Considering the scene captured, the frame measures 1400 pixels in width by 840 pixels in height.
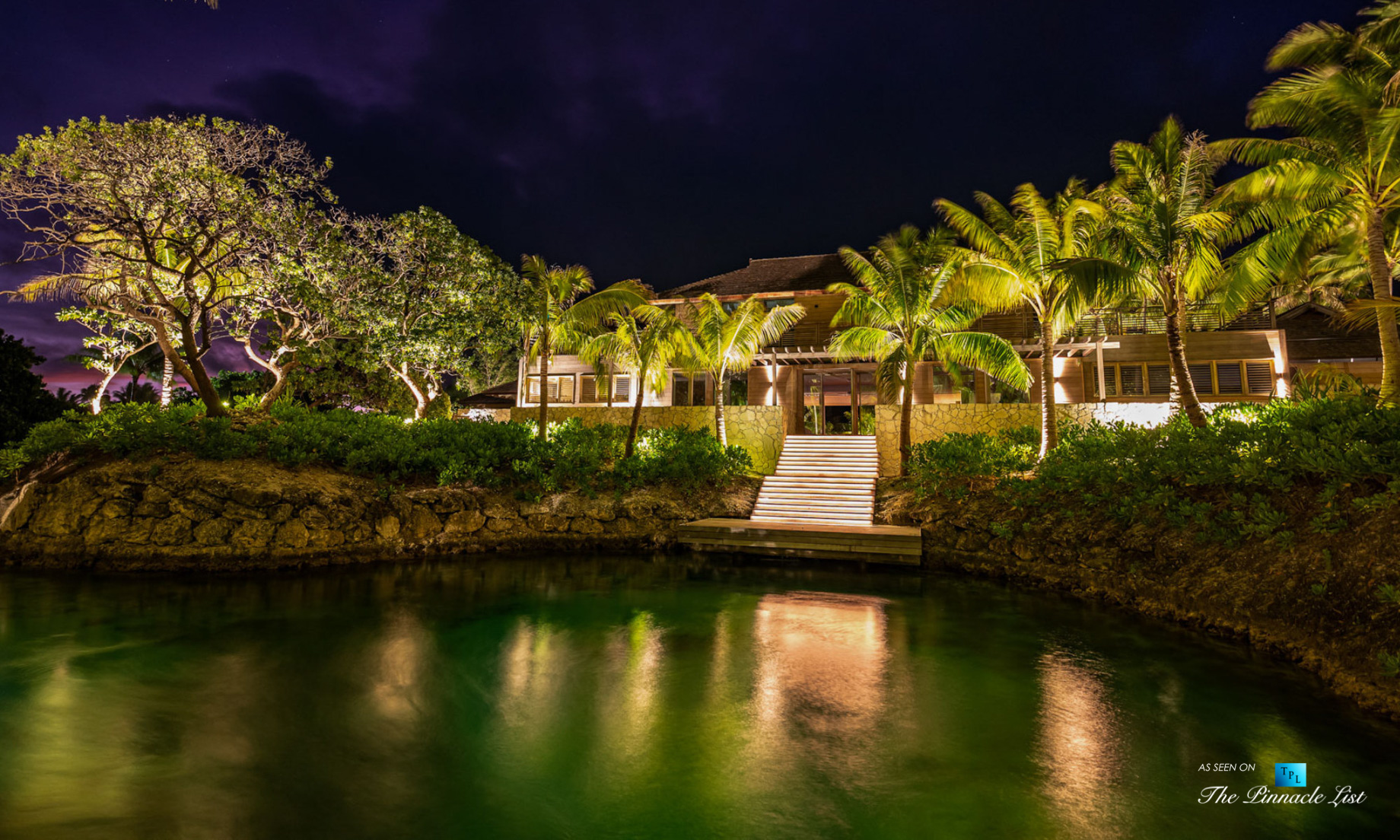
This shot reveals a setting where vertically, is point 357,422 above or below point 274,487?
above

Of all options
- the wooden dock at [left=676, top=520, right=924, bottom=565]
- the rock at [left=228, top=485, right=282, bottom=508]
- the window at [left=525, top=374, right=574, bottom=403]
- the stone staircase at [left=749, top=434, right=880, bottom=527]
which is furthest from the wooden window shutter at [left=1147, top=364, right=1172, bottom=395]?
the rock at [left=228, top=485, right=282, bottom=508]

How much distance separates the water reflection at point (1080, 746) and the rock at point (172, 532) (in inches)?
556

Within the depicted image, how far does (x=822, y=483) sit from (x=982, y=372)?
926 centimetres

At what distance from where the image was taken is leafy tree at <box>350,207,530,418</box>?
58.7ft

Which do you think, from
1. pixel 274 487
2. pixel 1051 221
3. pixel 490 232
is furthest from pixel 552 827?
pixel 490 232

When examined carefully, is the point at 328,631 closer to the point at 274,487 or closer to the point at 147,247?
the point at 274,487

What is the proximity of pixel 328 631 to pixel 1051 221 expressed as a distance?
613 inches

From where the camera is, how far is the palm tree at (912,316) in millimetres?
14734

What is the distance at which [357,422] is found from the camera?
16391 millimetres

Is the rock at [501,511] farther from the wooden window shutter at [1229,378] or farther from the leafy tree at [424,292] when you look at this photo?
the wooden window shutter at [1229,378]

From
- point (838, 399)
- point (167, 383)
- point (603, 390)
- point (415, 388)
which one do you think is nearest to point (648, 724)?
point (415, 388)

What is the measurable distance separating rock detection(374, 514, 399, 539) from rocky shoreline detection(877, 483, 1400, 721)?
11247mm

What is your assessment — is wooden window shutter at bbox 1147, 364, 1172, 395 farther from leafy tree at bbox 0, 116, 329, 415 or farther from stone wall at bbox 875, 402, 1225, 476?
leafy tree at bbox 0, 116, 329, 415

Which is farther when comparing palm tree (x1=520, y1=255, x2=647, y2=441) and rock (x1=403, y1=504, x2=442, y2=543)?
palm tree (x1=520, y1=255, x2=647, y2=441)
